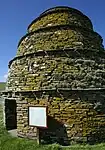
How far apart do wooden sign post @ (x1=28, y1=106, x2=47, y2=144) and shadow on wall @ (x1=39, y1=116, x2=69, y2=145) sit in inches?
15.1

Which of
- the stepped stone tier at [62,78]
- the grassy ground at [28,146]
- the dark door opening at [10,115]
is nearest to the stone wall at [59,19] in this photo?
the stepped stone tier at [62,78]

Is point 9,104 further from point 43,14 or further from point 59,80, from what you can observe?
point 43,14

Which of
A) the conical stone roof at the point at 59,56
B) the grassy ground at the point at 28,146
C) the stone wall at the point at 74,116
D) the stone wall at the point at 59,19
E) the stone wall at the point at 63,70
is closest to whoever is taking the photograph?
the grassy ground at the point at 28,146

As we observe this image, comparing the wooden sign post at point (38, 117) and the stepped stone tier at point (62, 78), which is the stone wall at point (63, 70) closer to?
the stepped stone tier at point (62, 78)

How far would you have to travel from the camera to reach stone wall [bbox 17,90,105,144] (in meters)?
9.77

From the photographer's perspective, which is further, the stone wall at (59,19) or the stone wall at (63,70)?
the stone wall at (59,19)

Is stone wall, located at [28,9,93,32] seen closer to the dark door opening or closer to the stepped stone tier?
the stepped stone tier

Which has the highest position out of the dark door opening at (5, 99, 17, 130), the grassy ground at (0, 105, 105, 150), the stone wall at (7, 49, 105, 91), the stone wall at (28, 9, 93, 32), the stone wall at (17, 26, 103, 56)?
the stone wall at (28, 9, 93, 32)

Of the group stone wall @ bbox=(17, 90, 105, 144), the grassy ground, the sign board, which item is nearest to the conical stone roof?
stone wall @ bbox=(17, 90, 105, 144)

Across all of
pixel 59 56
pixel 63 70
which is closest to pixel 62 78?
pixel 63 70

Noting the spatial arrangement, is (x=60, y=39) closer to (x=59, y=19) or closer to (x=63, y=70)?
(x=59, y=19)

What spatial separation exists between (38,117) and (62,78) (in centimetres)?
195

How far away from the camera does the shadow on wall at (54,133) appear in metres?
9.80

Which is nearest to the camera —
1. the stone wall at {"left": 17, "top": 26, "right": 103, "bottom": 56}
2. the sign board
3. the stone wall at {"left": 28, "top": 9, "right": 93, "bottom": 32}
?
the sign board
